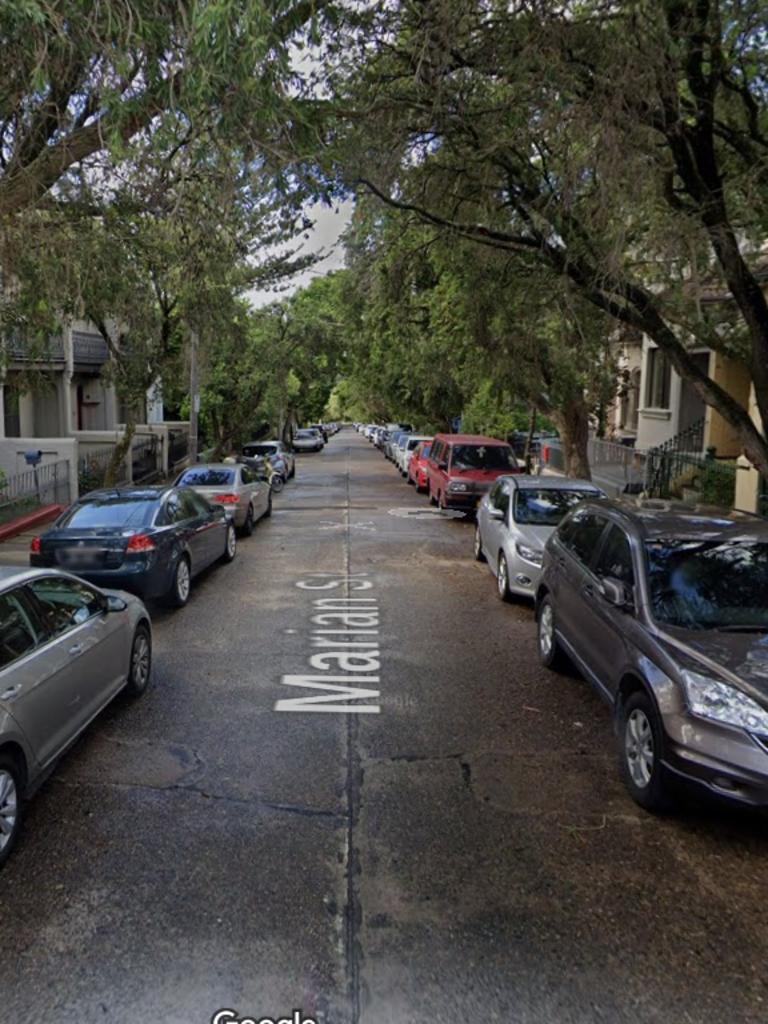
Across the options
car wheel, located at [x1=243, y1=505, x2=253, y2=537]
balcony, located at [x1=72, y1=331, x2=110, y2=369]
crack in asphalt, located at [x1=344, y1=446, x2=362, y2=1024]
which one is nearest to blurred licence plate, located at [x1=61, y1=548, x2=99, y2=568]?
crack in asphalt, located at [x1=344, y1=446, x2=362, y2=1024]

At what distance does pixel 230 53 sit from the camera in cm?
504

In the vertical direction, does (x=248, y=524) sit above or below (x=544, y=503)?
below

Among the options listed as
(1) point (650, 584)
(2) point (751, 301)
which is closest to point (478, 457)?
(2) point (751, 301)

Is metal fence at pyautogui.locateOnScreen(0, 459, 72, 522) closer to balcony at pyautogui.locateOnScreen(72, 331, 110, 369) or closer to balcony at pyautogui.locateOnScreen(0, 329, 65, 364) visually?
balcony at pyautogui.locateOnScreen(0, 329, 65, 364)

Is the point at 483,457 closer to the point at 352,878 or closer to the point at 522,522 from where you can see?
the point at 522,522

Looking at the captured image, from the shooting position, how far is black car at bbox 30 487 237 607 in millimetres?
8969

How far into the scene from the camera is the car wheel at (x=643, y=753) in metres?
4.59

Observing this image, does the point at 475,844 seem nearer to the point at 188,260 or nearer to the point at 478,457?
the point at 188,260

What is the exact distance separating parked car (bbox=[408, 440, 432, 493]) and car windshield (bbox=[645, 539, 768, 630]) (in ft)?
57.1

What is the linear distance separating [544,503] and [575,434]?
8.06 m

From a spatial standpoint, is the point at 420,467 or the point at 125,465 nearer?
the point at 125,465

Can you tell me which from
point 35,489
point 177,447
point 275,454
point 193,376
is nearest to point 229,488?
point 35,489

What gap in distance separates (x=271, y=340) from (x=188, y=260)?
20.0 m

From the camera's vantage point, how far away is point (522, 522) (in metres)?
10.3
